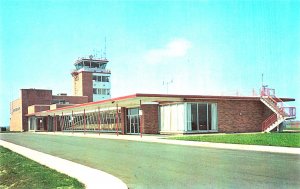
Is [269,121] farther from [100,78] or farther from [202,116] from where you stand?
[100,78]

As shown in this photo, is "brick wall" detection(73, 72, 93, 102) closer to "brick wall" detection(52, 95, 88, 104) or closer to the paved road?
"brick wall" detection(52, 95, 88, 104)

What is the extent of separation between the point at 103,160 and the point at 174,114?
19.9 metres

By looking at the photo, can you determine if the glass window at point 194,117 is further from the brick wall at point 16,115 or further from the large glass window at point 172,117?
the brick wall at point 16,115

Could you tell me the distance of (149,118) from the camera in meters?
36.4

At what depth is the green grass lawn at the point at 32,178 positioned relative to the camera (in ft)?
31.1

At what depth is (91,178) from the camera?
10312 mm

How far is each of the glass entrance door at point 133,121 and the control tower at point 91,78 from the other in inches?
1856

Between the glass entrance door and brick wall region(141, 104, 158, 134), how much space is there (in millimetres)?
1339

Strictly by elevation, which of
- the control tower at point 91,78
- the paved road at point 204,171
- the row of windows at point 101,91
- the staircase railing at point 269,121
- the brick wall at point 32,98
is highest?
the control tower at point 91,78

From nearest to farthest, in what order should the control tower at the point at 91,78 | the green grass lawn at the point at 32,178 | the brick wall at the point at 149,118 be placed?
the green grass lawn at the point at 32,178
the brick wall at the point at 149,118
the control tower at the point at 91,78

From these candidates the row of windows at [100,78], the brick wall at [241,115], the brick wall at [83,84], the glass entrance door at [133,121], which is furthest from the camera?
the row of windows at [100,78]

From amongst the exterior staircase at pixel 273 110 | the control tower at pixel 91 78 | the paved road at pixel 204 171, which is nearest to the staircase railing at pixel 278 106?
the exterior staircase at pixel 273 110

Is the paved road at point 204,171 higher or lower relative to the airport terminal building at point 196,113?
lower

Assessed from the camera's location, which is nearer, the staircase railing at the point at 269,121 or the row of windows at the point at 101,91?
the staircase railing at the point at 269,121
